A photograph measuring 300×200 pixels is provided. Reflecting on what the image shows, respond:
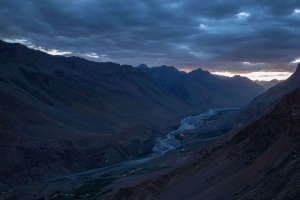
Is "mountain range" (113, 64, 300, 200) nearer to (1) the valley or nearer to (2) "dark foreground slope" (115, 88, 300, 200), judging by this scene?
(2) "dark foreground slope" (115, 88, 300, 200)

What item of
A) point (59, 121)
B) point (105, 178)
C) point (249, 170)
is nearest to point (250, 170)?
point (249, 170)

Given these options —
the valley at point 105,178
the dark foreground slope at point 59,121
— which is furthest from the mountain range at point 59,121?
the valley at point 105,178

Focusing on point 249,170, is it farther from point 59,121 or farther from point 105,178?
point 59,121

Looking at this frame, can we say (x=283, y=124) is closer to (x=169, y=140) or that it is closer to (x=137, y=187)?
(x=137, y=187)

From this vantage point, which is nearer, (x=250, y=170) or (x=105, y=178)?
(x=250, y=170)

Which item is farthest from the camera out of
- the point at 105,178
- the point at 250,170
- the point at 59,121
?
the point at 59,121

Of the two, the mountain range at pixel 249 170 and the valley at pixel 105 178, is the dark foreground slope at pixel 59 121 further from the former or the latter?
the mountain range at pixel 249 170

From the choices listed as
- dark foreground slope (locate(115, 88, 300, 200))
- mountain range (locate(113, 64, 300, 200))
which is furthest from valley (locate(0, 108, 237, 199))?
mountain range (locate(113, 64, 300, 200))
